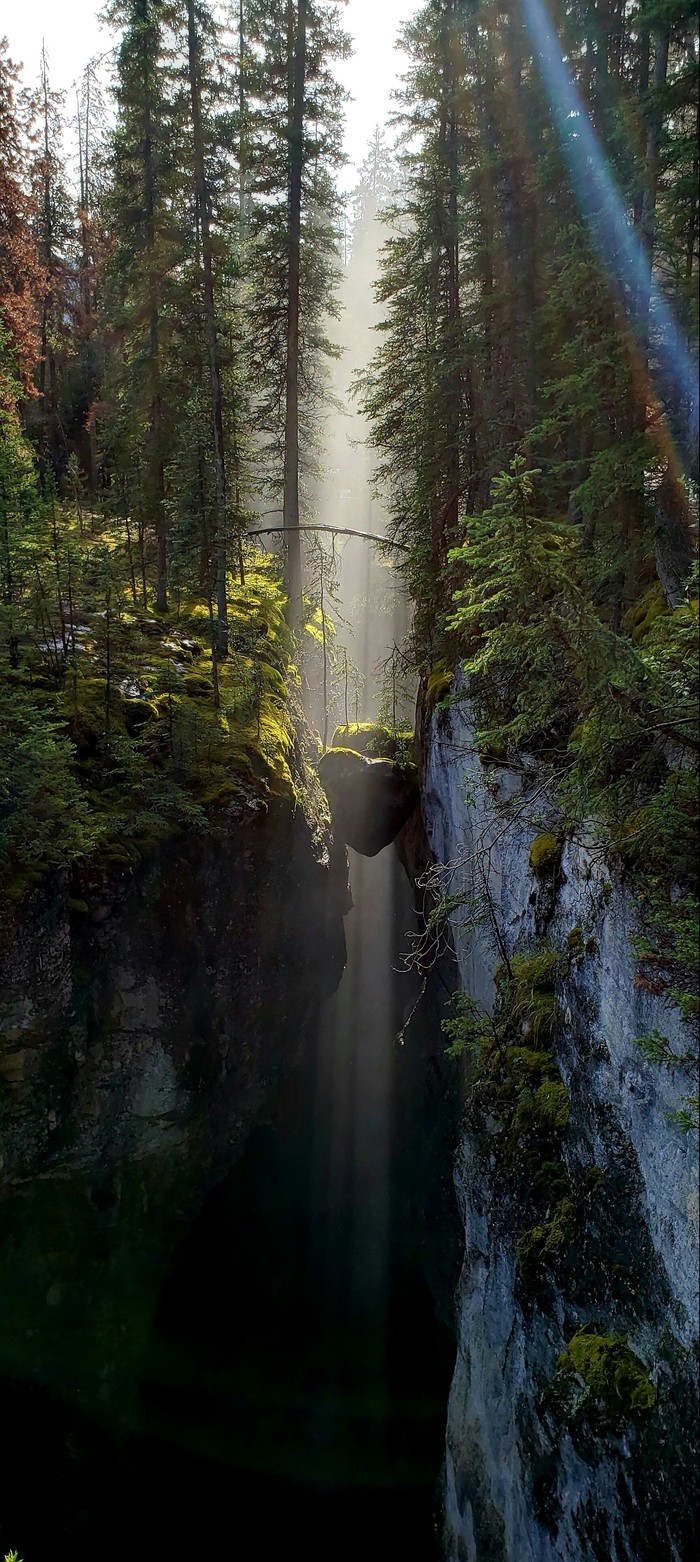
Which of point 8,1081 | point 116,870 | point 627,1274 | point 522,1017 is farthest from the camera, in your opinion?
point 116,870

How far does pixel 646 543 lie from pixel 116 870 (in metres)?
8.29

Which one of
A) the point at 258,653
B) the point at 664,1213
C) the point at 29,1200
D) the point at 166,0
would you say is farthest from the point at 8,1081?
the point at 166,0

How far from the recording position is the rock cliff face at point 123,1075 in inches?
428

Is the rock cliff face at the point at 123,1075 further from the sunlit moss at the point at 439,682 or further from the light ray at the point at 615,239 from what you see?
the light ray at the point at 615,239

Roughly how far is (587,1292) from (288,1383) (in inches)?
373

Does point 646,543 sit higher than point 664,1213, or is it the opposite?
point 646,543

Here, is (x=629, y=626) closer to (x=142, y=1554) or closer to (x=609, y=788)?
(x=609, y=788)

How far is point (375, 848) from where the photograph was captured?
20.2 m

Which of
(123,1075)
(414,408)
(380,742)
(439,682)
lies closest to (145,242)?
(414,408)

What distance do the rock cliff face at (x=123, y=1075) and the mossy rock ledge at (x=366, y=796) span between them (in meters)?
5.22

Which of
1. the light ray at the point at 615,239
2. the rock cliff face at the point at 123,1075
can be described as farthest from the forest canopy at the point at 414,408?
the rock cliff face at the point at 123,1075

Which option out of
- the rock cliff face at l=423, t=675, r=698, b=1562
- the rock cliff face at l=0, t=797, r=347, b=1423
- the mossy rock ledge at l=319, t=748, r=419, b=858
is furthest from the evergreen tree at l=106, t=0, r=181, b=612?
the rock cliff face at l=423, t=675, r=698, b=1562

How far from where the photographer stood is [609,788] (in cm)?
583

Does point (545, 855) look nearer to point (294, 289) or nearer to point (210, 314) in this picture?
point (210, 314)
